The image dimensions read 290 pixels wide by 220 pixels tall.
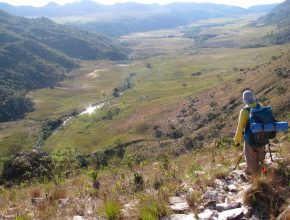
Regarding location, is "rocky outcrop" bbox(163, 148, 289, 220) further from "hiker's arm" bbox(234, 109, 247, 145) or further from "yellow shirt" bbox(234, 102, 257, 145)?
"yellow shirt" bbox(234, 102, 257, 145)

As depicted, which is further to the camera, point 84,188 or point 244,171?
point 84,188

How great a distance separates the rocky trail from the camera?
7996 millimetres

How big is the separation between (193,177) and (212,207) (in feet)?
7.10

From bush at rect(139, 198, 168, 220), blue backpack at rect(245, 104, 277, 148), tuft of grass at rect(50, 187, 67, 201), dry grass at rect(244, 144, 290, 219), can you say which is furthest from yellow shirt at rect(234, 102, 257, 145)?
tuft of grass at rect(50, 187, 67, 201)

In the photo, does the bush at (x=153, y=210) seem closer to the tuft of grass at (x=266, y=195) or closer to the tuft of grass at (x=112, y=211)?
the tuft of grass at (x=112, y=211)

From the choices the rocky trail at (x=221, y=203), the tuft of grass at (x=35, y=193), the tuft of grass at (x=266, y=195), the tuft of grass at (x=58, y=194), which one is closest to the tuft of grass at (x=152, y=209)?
the rocky trail at (x=221, y=203)

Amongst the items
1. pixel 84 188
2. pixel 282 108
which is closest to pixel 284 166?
pixel 84 188

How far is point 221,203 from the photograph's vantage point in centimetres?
872

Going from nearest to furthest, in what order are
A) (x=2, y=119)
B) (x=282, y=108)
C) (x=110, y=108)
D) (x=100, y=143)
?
(x=282, y=108) < (x=100, y=143) < (x=110, y=108) < (x=2, y=119)

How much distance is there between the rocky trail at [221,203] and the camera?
800 centimetres

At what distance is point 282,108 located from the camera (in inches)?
2263

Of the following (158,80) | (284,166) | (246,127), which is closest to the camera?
(284,166)

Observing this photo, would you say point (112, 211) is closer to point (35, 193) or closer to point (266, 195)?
point (266, 195)

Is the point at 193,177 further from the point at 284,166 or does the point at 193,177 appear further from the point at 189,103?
the point at 189,103
